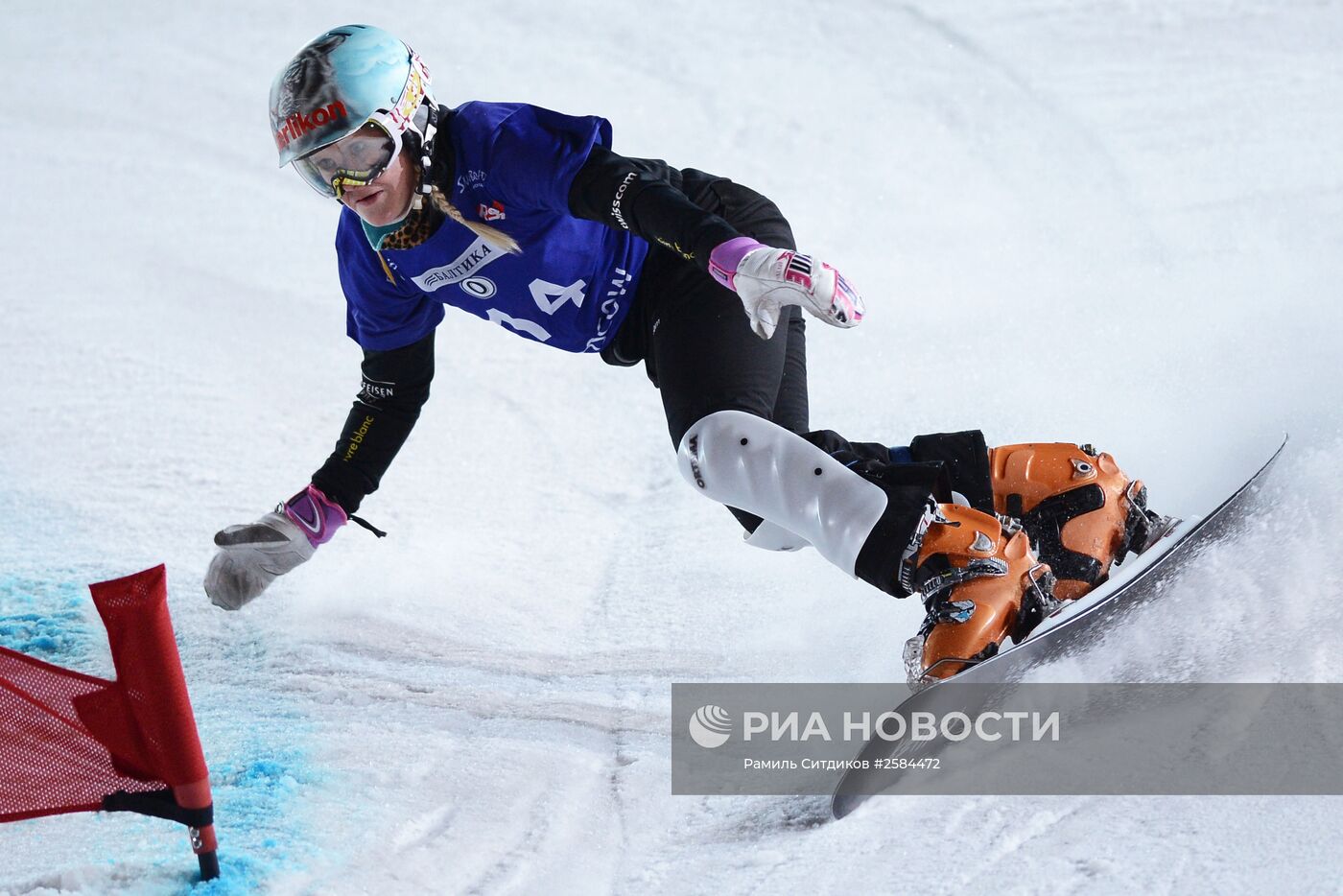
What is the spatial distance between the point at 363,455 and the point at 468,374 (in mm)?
2039

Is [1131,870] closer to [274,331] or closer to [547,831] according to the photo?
[547,831]

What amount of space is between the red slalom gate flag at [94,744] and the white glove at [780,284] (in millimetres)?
1124

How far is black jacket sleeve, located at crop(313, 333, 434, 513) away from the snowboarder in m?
0.08

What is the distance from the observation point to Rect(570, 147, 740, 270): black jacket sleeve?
240 centimetres

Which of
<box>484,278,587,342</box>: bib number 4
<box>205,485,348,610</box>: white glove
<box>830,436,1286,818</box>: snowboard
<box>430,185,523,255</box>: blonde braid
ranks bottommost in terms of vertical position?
<box>830,436,1286,818</box>: snowboard

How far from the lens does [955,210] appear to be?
627 cm

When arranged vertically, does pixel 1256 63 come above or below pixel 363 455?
above

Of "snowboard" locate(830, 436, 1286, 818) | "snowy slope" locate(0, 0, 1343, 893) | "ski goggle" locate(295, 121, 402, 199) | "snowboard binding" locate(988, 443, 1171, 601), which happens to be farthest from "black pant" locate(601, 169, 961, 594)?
"ski goggle" locate(295, 121, 402, 199)

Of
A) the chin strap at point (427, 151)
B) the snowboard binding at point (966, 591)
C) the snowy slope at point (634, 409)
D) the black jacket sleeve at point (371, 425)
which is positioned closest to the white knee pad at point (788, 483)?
the snowboard binding at point (966, 591)

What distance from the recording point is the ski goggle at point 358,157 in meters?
2.60

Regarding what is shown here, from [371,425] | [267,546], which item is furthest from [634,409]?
[267,546]

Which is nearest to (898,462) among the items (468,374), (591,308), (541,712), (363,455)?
(591,308)

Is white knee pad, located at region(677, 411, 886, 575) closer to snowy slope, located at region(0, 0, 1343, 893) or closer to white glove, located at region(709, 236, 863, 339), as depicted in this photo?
white glove, located at region(709, 236, 863, 339)

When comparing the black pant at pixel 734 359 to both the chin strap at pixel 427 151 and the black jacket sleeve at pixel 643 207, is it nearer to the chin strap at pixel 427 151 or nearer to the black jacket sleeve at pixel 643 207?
the black jacket sleeve at pixel 643 207
